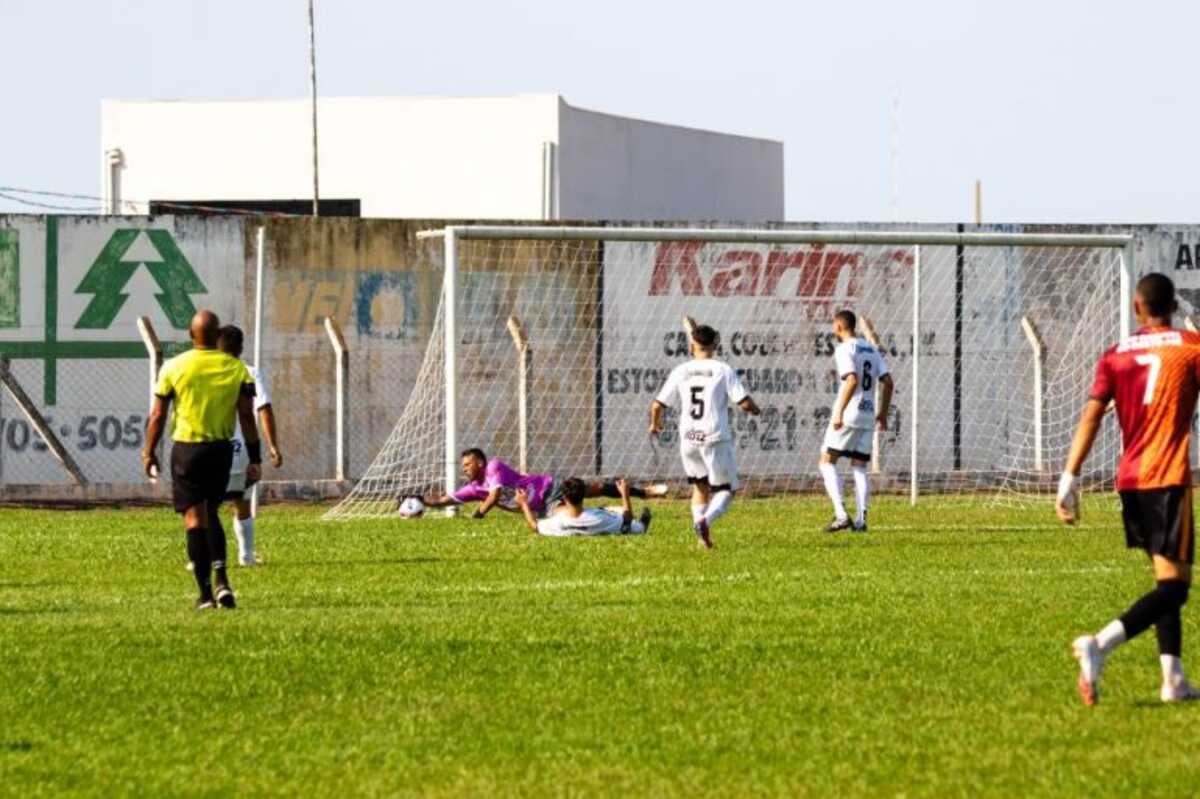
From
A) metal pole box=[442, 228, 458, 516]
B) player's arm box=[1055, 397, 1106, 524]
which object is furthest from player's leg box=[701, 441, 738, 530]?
player's arm box=[1055, 397, 1106, 524]

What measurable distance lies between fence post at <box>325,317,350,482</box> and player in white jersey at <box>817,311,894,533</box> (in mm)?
8805

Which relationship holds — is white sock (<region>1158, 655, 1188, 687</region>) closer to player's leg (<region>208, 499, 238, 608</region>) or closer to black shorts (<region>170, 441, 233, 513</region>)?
player's leg (<region>208, 499, 238, 608</region>)

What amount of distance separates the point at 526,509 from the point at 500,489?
1.25m

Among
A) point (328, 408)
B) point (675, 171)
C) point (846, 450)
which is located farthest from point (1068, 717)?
point (675, 171)

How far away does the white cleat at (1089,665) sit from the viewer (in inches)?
389

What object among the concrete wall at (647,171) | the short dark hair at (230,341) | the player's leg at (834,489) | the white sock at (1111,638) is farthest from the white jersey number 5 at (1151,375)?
the concrete wall at (647,171)

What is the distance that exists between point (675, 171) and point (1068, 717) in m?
47.3

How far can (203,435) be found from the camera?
1479 cm

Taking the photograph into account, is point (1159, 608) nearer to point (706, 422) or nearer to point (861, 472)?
point (706, 422)

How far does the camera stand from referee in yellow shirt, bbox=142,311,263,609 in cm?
1465

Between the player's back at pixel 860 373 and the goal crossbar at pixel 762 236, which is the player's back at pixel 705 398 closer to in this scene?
the player's back at pixel 860 373

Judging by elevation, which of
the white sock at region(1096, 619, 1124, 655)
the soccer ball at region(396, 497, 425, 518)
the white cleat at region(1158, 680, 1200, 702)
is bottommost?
the soccer ball at region(396, 497, 425, 518)

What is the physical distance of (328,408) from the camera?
30797 mm

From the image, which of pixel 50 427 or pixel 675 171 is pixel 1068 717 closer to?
pixel 50 427
